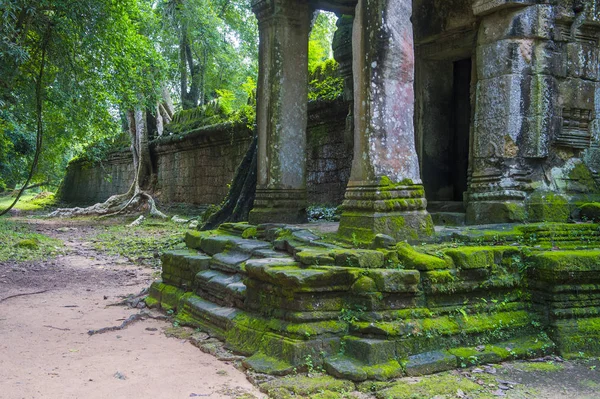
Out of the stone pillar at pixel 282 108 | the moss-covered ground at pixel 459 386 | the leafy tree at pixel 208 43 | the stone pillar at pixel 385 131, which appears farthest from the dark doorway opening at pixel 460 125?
the leafy tree at pixel 208 43

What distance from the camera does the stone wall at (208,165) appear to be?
32.0 ft

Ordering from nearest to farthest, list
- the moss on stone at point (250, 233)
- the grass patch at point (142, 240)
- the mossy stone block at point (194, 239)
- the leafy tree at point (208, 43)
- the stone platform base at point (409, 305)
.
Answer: the stone platform base at point (409, 305) → the moss on stone at point (250, 233) → the mossy stone block at point (194, 239) → the grass patch at point (142, 240) → the leafy tree at point (208, 43)

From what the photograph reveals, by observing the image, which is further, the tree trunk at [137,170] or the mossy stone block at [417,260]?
the tree trunk at [137,170]

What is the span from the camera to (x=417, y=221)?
15.3ft

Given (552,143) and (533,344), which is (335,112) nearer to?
(552,143)

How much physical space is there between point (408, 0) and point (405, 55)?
0.47 meters

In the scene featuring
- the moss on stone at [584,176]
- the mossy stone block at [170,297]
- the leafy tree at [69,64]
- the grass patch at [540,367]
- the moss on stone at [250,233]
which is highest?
the leafy tree at [69,64]

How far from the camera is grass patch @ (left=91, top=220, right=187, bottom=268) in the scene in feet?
32.5

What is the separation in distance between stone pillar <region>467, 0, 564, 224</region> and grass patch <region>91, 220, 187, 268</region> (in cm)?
551

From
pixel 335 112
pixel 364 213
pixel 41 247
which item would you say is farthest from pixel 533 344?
pixel 41 247

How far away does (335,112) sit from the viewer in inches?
382

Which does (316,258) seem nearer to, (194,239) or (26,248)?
(194,239)

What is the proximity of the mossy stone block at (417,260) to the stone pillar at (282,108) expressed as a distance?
2445 mm

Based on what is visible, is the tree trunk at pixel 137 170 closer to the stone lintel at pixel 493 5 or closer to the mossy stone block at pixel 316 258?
the stone lintel at pixel 493 5
